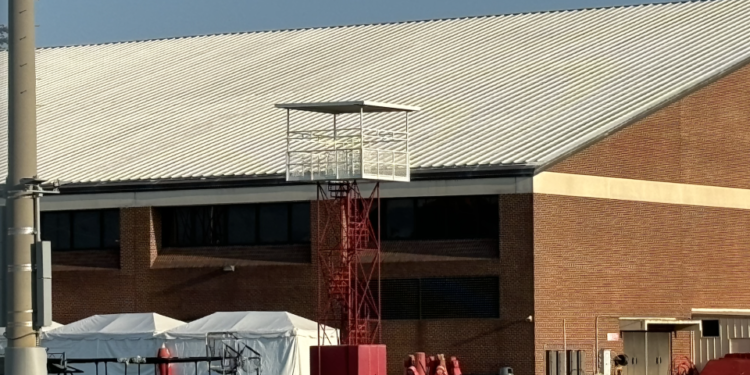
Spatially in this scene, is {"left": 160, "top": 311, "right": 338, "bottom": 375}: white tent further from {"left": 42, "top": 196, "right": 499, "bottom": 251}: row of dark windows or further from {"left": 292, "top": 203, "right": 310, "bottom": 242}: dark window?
{"left": 42, "top": 196, "right": 499, "bottom": 251}: row of dark windows

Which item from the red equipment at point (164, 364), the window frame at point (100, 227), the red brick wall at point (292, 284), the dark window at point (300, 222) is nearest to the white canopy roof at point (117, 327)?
the red equipment at point (164, 364)

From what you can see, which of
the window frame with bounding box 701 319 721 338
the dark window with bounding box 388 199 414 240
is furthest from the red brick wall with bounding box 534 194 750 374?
the dark window with bounding box 388 199 414 240

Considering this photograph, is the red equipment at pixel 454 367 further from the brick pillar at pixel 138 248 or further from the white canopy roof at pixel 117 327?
the brick pillar at pixel 138 248

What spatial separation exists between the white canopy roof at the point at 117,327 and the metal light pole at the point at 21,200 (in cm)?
3702

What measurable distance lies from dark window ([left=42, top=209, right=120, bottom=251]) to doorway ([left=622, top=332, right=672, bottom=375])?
770 inches

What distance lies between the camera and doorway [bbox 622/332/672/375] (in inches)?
2115

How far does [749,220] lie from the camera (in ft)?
192

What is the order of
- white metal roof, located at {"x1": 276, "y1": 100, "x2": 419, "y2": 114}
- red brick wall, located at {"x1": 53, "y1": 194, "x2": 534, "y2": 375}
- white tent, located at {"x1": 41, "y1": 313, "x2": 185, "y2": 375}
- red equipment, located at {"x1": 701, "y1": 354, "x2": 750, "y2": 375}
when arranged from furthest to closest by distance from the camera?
1. red brick wall, located at {"x1": 53, "y1": 194, "x2": 534, "y2": 375}
2. white tent, located at {"x1": 41, "y1": 313, "x2": 185, "y2": 375}
3. red equipment, located at {"x1": 701, "y1": 354, "x2": 750, "y2": 375}
4. white metal roof, located at {"x1": 276, "y1": 100, "x2": 419, "y2": 114}

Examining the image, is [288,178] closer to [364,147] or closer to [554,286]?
[364,147]

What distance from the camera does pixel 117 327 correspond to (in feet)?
168

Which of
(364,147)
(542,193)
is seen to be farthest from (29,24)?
(542,193)

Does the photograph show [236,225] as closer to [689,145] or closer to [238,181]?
[238,181]

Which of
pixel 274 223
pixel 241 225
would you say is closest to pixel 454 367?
pixel 274 223

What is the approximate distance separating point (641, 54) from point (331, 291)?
20.6 m
